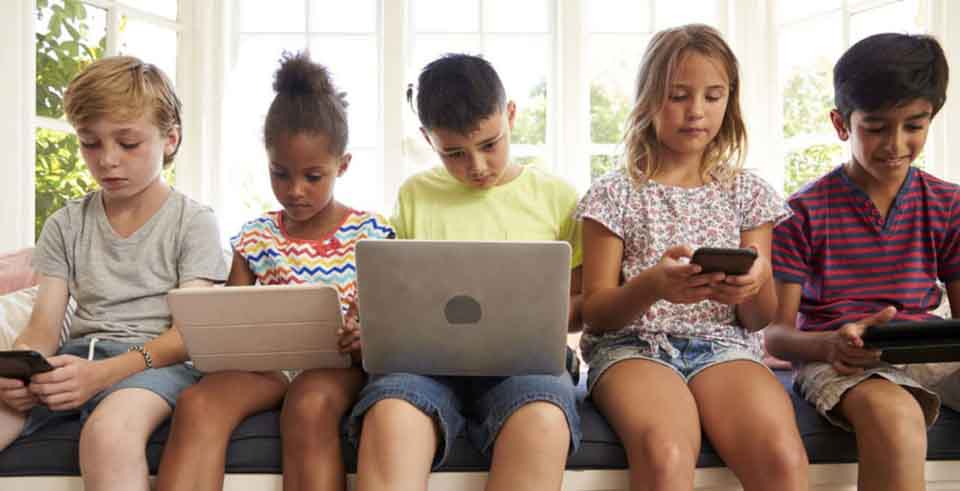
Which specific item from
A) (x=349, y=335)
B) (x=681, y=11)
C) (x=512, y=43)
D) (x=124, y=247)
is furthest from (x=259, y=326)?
(x=681, y=11)

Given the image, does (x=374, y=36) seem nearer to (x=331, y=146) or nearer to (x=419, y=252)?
(x=331, y=146)

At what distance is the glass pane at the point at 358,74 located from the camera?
3605 millimetres

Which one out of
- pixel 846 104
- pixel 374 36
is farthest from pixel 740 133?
pixel 374 36

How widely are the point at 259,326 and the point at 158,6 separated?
8.09 feet

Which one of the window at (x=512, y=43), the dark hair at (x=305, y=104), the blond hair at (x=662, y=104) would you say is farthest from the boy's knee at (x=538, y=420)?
the window at (x=512, y=43)

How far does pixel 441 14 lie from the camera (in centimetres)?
359

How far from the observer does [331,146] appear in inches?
66.1

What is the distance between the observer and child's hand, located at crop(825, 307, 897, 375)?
139cm

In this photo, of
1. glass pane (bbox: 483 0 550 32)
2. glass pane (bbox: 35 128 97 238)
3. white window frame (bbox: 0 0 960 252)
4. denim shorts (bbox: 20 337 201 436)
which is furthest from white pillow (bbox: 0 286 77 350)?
glass pane (bbox: 483 0 550 32)

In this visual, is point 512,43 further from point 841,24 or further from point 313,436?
point 313,436

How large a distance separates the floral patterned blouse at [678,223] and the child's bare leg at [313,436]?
1.66 feet

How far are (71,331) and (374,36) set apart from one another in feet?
7.17

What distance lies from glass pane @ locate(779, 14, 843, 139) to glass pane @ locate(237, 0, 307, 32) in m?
1.94

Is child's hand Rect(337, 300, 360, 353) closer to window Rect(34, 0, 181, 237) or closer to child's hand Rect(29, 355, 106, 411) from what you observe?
child's hand Rect(29, 355, 106, 411)
